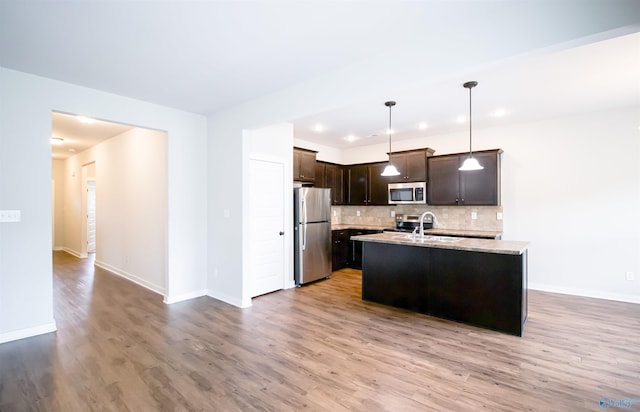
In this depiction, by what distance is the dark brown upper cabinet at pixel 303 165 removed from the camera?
5.43m

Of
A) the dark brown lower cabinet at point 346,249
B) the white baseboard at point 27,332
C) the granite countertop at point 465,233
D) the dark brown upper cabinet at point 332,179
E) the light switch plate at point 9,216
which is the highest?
the dark brown upper cabinet at point 332,179

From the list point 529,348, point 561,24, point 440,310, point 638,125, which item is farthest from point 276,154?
point 638,125

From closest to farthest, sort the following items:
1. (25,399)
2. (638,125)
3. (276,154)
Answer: (25,399) < (638,125) < (276,154)

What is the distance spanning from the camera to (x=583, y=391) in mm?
2193

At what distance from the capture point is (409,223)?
6047 mm

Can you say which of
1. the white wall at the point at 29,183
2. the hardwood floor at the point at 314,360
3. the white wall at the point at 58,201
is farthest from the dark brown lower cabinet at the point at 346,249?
the white wall at the point at 58,201

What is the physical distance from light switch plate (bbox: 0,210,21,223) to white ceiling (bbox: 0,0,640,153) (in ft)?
4.71

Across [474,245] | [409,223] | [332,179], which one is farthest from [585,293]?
[332,179]

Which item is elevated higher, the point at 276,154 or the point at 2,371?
the point at 276,154

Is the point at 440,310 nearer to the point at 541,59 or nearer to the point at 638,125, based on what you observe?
the point at 541,59

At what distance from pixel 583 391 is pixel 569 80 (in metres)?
3.10

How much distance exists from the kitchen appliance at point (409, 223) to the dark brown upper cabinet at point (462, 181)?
18.2 inches

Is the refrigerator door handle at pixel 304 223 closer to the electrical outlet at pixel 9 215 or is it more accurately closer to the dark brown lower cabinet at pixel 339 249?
the dark brown lower cabinet at pixel 339 249

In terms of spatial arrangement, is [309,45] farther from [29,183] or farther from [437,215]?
[437,215]
